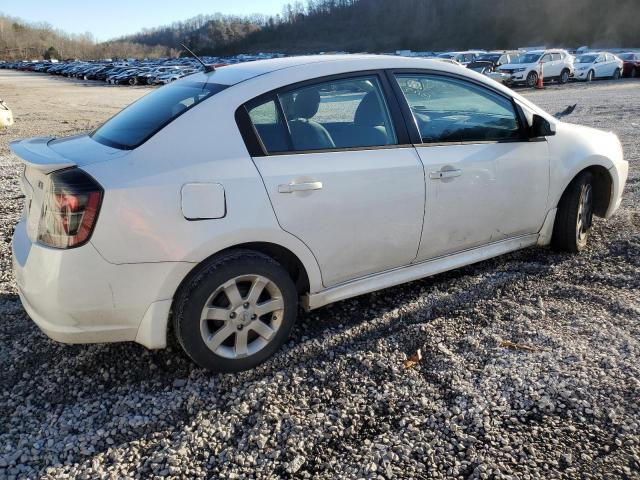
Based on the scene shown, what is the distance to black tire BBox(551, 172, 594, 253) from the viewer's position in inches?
175

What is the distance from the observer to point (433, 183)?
141 inches

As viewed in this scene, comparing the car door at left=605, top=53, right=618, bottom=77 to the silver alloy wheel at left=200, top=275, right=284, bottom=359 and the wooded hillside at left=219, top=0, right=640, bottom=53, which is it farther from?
the wooded hillside at left=219, top=0, right=640, bottom=53

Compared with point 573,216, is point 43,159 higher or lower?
higher

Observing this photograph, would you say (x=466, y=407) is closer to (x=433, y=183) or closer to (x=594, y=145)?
(x=433, y=183)

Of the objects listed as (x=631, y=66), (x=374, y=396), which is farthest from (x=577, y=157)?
(x=631, y=66)

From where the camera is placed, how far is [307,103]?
333 centimetres

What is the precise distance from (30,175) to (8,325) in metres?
1.25

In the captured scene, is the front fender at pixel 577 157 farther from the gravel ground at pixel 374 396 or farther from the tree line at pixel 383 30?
the tree line at pixel 383 30

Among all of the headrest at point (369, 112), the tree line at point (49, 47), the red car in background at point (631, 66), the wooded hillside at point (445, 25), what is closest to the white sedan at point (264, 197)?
the headrest at point (369, 112)

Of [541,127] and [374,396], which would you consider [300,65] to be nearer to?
[541,127]

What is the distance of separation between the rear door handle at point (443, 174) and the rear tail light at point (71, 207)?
1999 mm

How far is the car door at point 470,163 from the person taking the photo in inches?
143

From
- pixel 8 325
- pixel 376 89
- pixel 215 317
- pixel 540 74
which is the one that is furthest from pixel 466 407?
pixel 540 74

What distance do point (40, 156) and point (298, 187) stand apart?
139 cm
